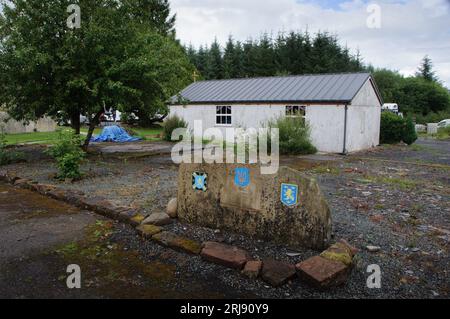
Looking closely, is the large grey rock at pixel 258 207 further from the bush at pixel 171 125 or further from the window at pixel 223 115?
the bush at pixel 171 125

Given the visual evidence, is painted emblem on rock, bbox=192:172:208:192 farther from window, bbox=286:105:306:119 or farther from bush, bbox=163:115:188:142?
bush, bbox=163:115:188:142

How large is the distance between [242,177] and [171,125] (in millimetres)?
17303

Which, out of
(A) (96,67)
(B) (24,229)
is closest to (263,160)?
(B) (24,229)

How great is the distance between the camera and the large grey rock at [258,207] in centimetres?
450

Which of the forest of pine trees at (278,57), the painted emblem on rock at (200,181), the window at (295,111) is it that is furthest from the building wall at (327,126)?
the forest of pine trees at (278,57)

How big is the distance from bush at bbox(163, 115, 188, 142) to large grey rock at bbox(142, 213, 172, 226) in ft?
52.7

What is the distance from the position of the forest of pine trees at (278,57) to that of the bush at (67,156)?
36.5 metres

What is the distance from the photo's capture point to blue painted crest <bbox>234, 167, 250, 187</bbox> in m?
5.01

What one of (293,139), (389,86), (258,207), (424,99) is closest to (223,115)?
(293,139)

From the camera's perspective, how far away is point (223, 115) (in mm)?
20891

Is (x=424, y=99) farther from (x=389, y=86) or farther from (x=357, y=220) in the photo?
(x=357, y=220)

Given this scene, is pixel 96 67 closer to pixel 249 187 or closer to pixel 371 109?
pixel 249 187

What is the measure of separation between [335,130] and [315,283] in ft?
45.7

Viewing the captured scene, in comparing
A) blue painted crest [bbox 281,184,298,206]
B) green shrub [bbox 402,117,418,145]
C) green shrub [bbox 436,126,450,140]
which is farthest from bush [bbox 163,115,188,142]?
green shrub [bbox 436,126,450,140]
